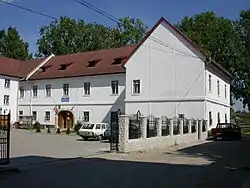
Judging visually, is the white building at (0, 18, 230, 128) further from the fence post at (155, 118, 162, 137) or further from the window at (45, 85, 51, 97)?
the fence post at (155, 118, 162, 137)

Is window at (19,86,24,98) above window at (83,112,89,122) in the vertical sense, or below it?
above

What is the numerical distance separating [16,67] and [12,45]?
1720cm

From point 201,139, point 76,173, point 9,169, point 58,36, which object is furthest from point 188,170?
point 58,36

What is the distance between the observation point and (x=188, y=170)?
1538cm

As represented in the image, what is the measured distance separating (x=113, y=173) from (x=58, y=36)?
57636mm

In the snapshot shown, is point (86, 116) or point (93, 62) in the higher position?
point (93, 62)

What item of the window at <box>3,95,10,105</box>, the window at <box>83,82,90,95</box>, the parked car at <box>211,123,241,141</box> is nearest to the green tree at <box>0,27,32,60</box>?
the window at <box>3,95,10,105</box>

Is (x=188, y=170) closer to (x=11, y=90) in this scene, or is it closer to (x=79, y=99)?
(x=79, y=99)

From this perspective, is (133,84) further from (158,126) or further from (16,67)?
(16,67)

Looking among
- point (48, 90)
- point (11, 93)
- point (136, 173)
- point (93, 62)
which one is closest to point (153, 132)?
point (136, 173)

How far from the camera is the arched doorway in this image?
162 feet

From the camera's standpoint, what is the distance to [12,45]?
7406 centimetres

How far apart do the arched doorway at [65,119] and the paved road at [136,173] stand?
30139 mm

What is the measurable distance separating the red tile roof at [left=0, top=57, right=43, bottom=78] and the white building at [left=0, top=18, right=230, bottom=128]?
3.44ft
